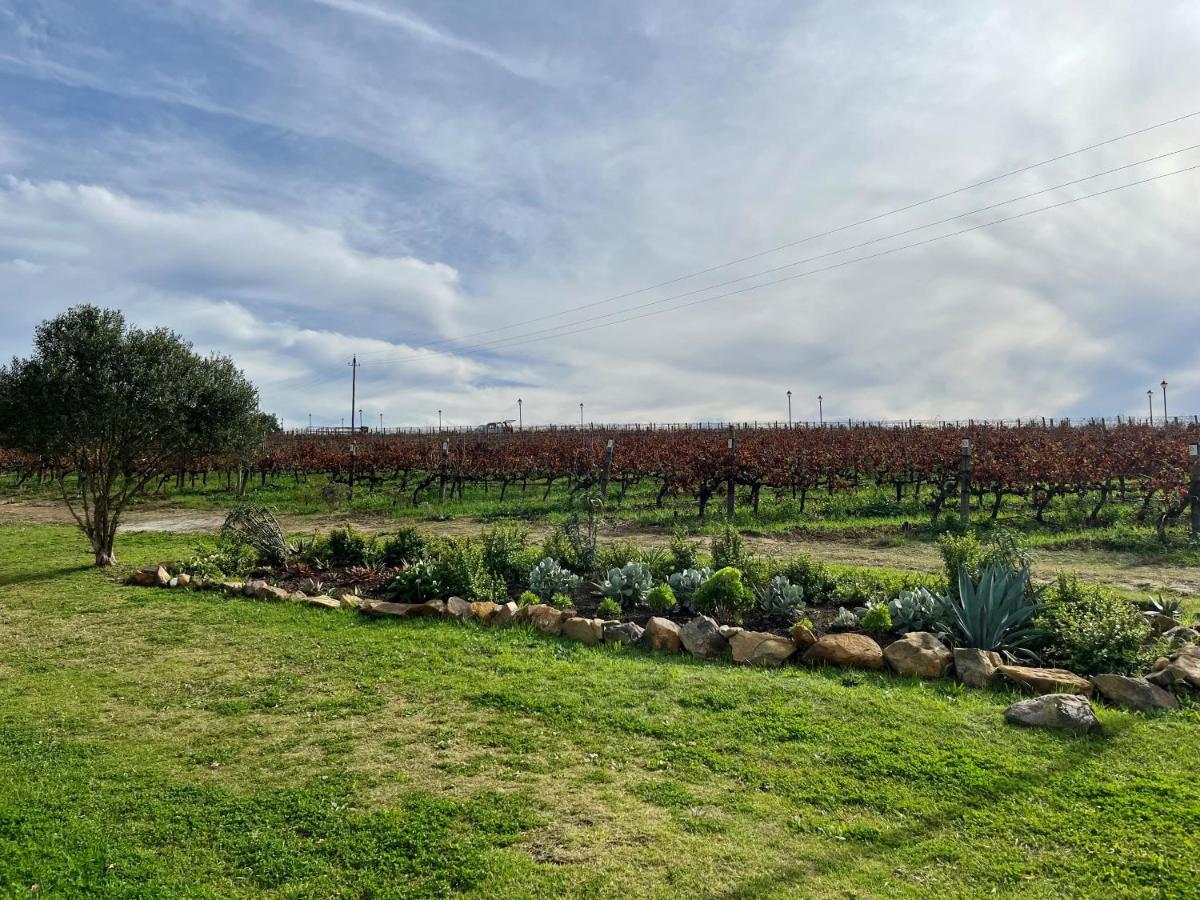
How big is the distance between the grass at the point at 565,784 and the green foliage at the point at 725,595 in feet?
3.18

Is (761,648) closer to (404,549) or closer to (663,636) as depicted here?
(663,636)

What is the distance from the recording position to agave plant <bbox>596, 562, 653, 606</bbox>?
6617 mm

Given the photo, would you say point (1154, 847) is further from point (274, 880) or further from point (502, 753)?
point (274, 880)

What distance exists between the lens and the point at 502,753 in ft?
12.4

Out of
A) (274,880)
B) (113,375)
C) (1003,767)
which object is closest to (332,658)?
(274,880)

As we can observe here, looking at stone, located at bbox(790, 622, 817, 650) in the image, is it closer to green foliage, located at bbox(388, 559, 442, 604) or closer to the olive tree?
green foliage, located at bbox(388, 559, 442, 604)

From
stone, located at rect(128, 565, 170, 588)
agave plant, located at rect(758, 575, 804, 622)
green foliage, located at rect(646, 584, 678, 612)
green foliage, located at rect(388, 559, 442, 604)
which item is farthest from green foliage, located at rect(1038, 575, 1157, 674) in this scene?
stone, located at rect(128, 565, 170, 588)

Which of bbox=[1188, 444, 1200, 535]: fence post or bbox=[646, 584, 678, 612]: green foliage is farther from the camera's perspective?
bbox=[1188, 444, 1200, 535]: fence post

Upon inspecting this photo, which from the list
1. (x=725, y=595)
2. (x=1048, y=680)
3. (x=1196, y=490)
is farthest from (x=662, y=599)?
(x=1196, y=490)

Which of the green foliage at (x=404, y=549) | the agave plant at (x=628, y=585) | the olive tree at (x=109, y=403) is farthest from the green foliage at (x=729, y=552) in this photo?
the olive tree at (x=109, y=403)

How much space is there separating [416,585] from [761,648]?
3662mm

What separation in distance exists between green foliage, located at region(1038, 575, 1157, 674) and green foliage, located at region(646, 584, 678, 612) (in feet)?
9.14

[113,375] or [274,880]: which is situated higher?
[113,375]

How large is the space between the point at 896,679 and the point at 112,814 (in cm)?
439
